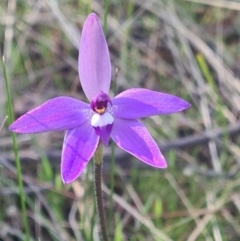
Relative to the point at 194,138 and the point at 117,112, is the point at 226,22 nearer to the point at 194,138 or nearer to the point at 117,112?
the point at 194,138

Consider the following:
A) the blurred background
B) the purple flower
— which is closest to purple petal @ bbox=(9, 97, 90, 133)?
the purple flower

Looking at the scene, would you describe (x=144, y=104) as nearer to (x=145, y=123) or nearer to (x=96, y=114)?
(x=96, y=114)

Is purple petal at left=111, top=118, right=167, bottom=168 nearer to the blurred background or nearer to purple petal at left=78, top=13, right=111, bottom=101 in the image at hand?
purple petal at left=78, top=13, right=111, bottom=101

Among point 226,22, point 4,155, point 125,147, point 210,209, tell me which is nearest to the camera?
point 125,147

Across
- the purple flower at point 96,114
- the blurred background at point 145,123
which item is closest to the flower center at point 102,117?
the purple flower at point 96,114

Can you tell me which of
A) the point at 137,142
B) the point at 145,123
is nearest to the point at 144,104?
the point at 137,142

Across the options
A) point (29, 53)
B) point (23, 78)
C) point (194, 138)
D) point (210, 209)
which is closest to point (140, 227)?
point (210, 209)

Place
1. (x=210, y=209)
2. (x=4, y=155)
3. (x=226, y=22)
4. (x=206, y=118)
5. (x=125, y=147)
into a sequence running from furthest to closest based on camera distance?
(x=226, y=22)
(x=206, y=118)
(x=4, y=155)
(x=210, y=209)
(x=125, y=147)
